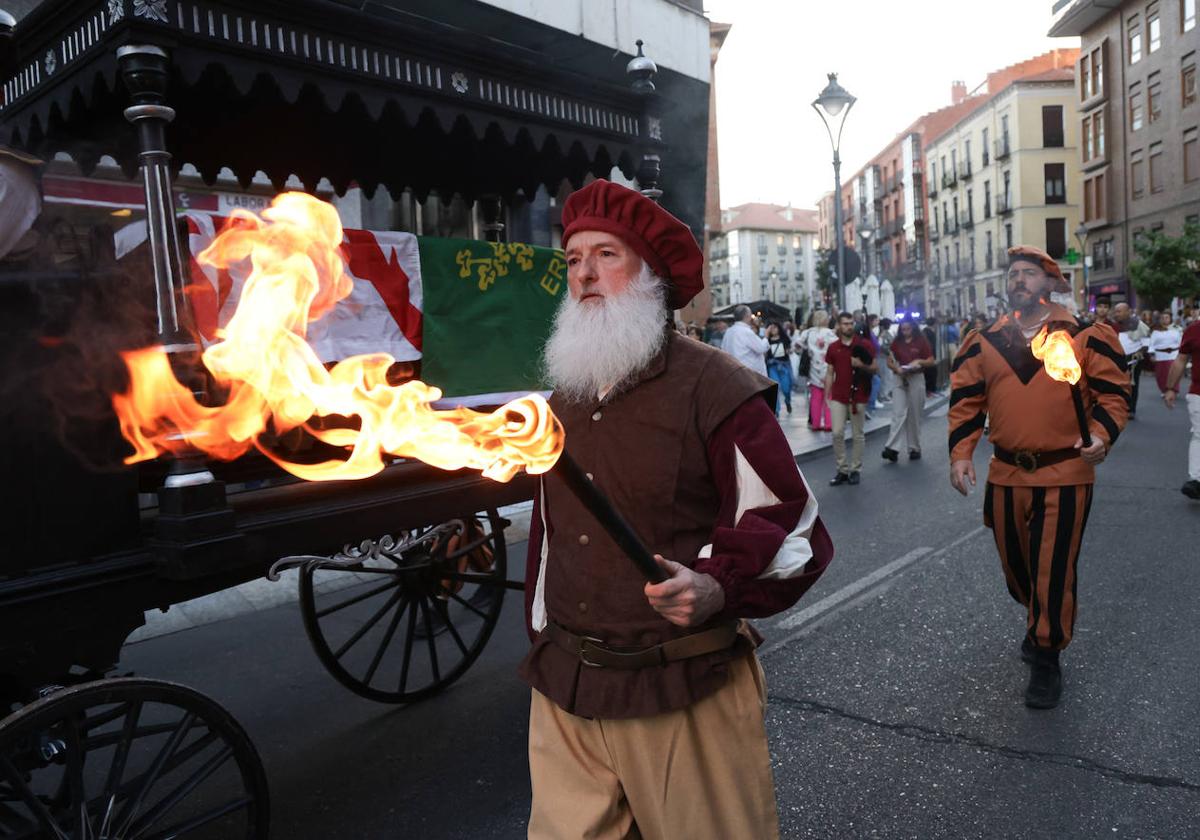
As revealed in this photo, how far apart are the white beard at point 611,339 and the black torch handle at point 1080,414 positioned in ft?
9.18

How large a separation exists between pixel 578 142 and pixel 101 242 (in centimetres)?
278

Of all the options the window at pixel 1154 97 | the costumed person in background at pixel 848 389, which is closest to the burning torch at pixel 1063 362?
the costumed person in background at pixel 848 389

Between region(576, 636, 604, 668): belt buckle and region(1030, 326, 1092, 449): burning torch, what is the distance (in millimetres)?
2986

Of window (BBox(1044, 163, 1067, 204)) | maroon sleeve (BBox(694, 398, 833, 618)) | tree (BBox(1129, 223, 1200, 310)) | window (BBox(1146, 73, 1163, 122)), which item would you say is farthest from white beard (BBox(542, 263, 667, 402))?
window (BBox(1044, 163, 1067, 204))

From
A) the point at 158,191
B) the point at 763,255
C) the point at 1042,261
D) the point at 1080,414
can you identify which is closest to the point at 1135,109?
the point at 1042,261

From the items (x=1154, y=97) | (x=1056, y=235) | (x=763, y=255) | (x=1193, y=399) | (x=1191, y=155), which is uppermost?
(x=1154, y=97)

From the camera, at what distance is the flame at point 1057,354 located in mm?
4301

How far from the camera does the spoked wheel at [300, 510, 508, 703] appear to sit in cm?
433

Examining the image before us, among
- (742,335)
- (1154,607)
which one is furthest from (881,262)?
(1154,607)

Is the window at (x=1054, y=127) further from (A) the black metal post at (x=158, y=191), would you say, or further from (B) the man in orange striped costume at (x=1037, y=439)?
(A) the black metal post at (x=158, y=191)

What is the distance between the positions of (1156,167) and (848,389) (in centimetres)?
3757

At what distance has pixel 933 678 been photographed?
4.52 meters

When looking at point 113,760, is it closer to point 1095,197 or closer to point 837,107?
point 837,107

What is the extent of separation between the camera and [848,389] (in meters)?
10.4
